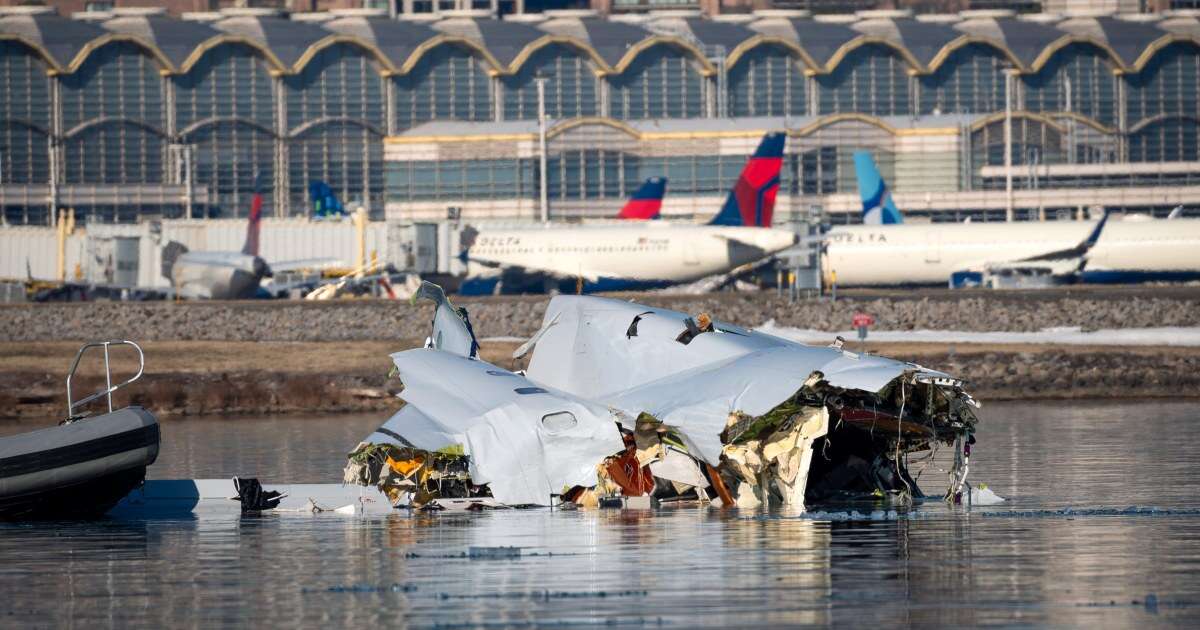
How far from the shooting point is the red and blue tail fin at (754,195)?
9988 cm

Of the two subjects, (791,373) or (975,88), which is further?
(975,88)

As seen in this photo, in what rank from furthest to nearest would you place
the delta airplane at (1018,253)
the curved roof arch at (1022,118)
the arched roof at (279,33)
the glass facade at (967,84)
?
the glass facade at (967,84) < the arched roof at (279,33) < the curved roof arch at (1022,118) < the delta airplane at (1018,253)

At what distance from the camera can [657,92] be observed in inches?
6137

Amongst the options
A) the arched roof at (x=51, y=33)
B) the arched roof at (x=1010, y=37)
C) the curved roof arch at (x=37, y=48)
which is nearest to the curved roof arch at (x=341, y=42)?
the arched roof at (x=51, y=33)

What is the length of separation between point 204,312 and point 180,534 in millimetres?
55343

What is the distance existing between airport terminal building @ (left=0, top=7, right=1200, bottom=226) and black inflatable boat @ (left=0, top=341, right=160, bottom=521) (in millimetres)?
107890

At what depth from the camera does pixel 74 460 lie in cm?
2633

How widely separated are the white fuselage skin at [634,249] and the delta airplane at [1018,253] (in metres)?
5.10

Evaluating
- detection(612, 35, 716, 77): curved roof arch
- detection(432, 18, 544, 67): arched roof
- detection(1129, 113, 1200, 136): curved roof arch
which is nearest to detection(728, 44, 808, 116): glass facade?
detection(612, 35, 716, 77): curved roof arch

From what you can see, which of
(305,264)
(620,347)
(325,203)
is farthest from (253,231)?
(620,347)

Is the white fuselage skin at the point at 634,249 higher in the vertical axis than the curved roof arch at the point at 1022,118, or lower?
lower

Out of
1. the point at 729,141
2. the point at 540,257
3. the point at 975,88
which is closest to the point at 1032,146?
the point at 975,88

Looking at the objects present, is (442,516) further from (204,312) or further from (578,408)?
(204,312)

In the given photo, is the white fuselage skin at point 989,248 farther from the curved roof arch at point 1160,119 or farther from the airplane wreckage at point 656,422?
the airplane wreckage at point 656,422
